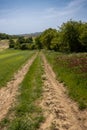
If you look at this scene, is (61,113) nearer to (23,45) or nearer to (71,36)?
(71,36)

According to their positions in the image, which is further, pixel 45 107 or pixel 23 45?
pixel 23 45

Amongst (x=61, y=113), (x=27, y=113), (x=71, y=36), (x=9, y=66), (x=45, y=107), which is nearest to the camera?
(x=61, y=113)

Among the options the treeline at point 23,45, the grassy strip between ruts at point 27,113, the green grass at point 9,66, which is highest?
the grassy strip between ruts at point 27,113

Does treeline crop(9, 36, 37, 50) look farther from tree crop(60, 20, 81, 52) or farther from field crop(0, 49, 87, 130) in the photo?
field crop(0, 49, 87, 130)

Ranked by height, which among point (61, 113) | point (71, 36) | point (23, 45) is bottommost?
point (23, 45)

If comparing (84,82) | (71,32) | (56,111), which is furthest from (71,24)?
(56,111)

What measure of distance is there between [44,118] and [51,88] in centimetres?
770

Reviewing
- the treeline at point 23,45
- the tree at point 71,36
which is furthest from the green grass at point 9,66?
the treeline at point 23,45

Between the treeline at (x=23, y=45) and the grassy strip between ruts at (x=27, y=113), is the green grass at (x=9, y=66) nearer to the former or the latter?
the grassy strip between ruts at (x=27, y=113)

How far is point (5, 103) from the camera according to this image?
53.4ft

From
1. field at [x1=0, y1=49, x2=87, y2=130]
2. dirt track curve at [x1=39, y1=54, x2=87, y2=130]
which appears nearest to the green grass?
field at [x1=0, y1=49, x2=87, y2=130]

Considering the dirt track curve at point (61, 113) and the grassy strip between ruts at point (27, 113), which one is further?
the grassy strip between ruts at point (27, 113)

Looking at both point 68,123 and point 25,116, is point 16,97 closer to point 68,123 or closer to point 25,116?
point 25,116

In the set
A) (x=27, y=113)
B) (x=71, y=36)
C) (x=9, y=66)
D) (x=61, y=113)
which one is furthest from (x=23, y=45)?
(x=61, y=113)
